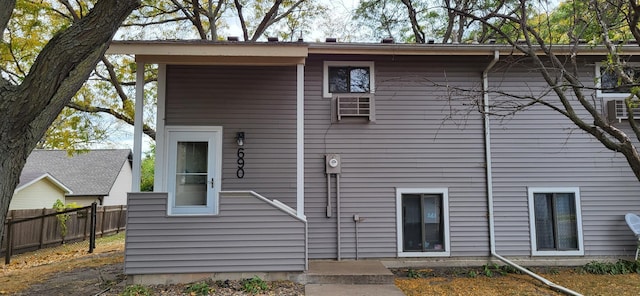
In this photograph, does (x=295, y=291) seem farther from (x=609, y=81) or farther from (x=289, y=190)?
(x=609, y=81)

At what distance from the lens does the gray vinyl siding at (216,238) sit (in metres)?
5.28

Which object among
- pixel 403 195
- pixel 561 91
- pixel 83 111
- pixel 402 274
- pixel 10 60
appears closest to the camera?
pixel 561 91

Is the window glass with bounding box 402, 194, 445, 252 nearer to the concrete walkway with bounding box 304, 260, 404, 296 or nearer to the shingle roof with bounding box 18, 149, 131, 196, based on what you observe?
the concrete walkway with bounding box 304, 260, 404, 296

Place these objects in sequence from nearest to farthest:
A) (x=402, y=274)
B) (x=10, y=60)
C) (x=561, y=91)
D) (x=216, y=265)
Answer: (x=561, y=91)
(x=216, y=265)
(x=402, y=274)
(x=10, y=60)

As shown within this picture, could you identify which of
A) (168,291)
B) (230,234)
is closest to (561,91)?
(230,234)

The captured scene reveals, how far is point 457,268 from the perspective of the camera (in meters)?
6.45

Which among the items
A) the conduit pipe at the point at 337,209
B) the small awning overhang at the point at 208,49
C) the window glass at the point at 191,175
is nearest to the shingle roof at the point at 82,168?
the window glass at the point at 191,175

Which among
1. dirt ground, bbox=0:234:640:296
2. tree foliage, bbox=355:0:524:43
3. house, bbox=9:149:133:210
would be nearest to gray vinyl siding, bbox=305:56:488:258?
dirt ground, bbox=0:234:640:296

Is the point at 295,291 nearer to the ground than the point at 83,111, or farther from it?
nearer to the ground

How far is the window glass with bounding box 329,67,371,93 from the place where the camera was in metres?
6.79

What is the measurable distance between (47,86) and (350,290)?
3.98 metres

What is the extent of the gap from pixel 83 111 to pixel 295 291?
349 inches

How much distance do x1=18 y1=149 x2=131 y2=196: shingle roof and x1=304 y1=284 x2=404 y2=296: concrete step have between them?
17.0m

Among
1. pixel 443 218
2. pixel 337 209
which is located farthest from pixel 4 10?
pixel 443 218
